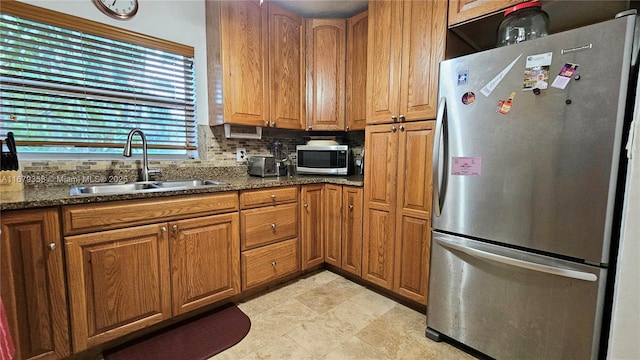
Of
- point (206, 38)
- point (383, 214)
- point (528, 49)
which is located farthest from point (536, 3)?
point (206, 38)

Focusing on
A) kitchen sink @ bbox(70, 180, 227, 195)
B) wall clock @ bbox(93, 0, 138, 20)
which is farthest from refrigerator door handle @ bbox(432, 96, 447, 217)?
wall clock @ bbox(93, 0, 138, 20)

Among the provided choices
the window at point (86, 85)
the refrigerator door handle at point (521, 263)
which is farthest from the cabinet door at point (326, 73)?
the refrigerator door handle at point (521, 263)

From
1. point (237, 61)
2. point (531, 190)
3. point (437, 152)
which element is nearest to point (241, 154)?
point (237, 61)

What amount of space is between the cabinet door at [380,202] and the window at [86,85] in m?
1.48

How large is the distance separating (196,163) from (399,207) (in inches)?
62.5

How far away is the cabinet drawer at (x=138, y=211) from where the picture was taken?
1333mm

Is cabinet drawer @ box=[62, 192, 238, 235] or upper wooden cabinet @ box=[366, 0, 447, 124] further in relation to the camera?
upper wooden cabinet @ box=[366, 0, 447, 124]

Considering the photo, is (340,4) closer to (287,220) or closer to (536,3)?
(536,3)

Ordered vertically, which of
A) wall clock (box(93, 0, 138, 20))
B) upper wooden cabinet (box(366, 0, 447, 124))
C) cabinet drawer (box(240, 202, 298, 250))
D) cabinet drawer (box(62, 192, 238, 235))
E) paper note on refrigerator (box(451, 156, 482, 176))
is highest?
wall clock (box(93, 0, 138, 20))

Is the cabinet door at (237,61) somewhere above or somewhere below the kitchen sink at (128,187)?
above

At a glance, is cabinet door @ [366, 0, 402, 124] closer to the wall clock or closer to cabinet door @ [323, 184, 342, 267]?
cabinet door @ [323, 184, 342, 267]

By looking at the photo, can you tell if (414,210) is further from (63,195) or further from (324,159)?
(63,195)

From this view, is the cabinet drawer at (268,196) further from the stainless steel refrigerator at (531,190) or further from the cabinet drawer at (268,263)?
the stainless steel refrigerator at (531,190)

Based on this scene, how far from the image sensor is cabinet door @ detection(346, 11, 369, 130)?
2.42 metres
